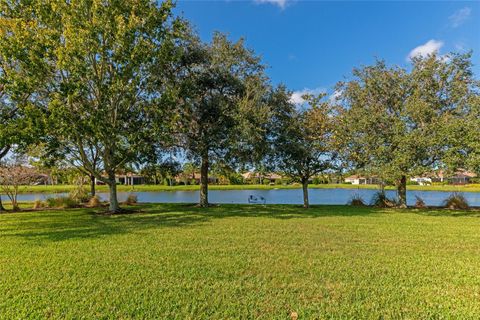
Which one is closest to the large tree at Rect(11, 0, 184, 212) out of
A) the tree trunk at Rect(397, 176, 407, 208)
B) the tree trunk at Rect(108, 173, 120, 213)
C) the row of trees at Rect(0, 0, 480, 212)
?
the row of trees at Rect(0, 0, 480, 212)

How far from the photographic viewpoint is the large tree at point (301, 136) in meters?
17.2

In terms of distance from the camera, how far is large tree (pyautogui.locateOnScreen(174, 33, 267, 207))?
16.0 m

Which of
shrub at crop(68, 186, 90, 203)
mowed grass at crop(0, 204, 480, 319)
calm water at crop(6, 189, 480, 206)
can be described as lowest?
calm water at crop(6, 189, 480, 206)

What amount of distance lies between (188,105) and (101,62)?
4.51 meters

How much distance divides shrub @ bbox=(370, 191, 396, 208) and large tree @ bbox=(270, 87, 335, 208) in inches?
173

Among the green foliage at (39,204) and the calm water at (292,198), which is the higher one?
Result: the green foliage at (39,204)

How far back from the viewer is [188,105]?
640 inches

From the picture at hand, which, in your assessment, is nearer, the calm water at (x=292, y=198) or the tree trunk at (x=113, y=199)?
the tree trunk at (x=113, y=199)

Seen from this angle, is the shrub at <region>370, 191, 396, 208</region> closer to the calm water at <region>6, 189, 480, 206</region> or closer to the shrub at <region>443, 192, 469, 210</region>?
the calm water at <region>6, 189, 480, 206</region>

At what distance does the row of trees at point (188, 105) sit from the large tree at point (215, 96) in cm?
6

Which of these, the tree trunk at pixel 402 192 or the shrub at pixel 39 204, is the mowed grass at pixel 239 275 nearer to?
the tree trunk at pixel 402 192

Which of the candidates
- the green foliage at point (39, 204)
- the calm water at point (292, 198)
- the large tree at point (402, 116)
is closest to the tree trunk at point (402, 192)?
the large tree at point (402, 116)

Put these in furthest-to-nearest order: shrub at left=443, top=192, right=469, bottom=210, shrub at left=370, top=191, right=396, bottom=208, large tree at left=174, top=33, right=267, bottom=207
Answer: shrub at left=370, top=191, right=396, bottom=208
shrub at left=443, top=192, right=469, bottom=210
large tree at left=174, top=33, right=267, bottom=207

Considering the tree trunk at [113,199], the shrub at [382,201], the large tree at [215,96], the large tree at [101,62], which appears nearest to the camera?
the large tree at [101,62]
